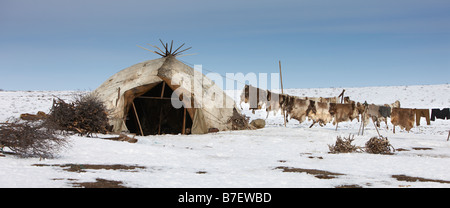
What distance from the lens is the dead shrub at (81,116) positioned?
43.0 feet

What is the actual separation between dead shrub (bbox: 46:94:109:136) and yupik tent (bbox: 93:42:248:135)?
3.63 metres

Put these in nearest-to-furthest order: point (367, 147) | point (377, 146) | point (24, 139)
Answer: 1. point (24, 139)
2. point (377, 146)
3. point (367, 147)

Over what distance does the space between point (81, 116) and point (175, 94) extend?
7.28m

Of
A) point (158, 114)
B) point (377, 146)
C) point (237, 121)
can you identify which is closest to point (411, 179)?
point (377, 146)

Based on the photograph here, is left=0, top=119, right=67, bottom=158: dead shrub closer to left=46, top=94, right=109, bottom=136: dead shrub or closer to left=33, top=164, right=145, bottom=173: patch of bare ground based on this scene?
left=33, top=164, right=145, bottom=173: patch of bare ground

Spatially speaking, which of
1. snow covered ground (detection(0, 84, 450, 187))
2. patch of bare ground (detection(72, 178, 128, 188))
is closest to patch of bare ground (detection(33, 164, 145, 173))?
snow covered ground (detection(0, 84, 450, 187))

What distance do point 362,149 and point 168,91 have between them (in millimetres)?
11481

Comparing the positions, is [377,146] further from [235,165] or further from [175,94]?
[175,94]

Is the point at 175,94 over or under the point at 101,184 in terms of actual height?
over

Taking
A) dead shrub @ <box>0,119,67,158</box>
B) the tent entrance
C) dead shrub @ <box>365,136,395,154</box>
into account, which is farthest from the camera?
the tent entrance

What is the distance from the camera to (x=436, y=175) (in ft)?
28.0

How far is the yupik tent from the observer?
18.1 m

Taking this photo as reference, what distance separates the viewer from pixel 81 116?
13273 millimetres
